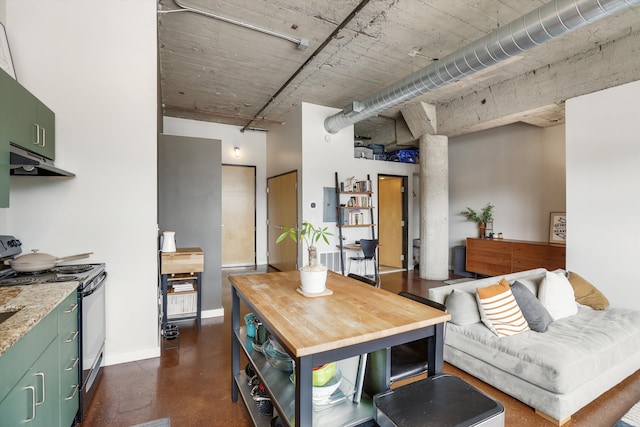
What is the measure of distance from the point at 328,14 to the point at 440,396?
3.50 metres

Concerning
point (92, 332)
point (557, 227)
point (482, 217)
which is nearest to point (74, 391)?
point (92, 332)

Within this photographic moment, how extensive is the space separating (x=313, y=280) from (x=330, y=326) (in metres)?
0.48

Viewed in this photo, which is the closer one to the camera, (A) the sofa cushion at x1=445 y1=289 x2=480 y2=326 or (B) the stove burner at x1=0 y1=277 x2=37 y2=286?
(B) the stove burner at x1=0 y1=277 x2=37 y2=286

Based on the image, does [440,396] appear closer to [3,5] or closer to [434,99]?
[3,5]

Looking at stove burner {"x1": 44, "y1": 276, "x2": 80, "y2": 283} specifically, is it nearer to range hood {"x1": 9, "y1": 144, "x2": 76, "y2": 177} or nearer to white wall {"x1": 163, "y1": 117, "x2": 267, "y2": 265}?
range hood {"x1": 9, "y1": 144, "x2": 76, "y2": 177}

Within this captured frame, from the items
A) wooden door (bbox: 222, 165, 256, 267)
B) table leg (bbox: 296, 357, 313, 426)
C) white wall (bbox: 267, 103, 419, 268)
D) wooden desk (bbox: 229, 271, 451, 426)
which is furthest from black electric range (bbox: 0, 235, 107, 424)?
wooden door (bbox: 222, 165, 256, 267)

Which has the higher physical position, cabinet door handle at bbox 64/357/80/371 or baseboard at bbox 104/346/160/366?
cabinet door handle at bbox 64/357/80/371

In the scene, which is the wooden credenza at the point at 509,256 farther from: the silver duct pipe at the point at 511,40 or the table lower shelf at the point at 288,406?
the table lower shelf at the point at 288,406

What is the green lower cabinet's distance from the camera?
1.04 m

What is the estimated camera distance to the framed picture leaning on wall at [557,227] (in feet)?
16.1

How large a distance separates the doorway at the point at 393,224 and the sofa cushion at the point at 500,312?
4060mm

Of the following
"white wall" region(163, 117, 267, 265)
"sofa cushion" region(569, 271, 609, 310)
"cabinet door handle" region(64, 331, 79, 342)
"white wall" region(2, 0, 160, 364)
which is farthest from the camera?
"white wall" region(163, 117, 267, 265)

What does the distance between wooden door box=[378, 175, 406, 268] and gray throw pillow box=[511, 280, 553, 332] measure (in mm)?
4089

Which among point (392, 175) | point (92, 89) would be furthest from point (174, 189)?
point (392, 175)
